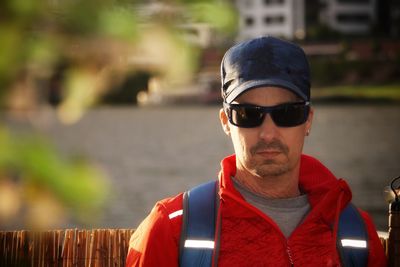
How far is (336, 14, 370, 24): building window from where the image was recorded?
17512 cm

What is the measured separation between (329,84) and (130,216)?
329 feet

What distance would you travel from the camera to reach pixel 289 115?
3.74m

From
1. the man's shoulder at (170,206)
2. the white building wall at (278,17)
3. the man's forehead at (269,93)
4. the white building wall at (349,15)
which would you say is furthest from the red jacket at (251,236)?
the white building wall at (349,15)

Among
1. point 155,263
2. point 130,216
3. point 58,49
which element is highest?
point 58,49

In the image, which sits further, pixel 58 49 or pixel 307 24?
pixel 307 24

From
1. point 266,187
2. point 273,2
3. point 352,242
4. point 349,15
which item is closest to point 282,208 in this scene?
point 266,187

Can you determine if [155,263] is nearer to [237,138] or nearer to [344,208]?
[237,138]

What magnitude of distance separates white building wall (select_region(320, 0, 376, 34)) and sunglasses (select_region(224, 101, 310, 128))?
167 metres

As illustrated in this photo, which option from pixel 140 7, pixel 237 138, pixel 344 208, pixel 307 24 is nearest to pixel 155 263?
pixel 237 138

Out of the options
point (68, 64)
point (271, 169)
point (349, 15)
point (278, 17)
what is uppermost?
point (68, 64)

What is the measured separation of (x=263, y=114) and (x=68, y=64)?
249 centimetres

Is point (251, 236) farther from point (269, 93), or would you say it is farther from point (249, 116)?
point (269, 93)

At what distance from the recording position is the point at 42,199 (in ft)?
3.92

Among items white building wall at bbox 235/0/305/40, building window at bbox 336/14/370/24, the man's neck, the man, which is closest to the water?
the man
